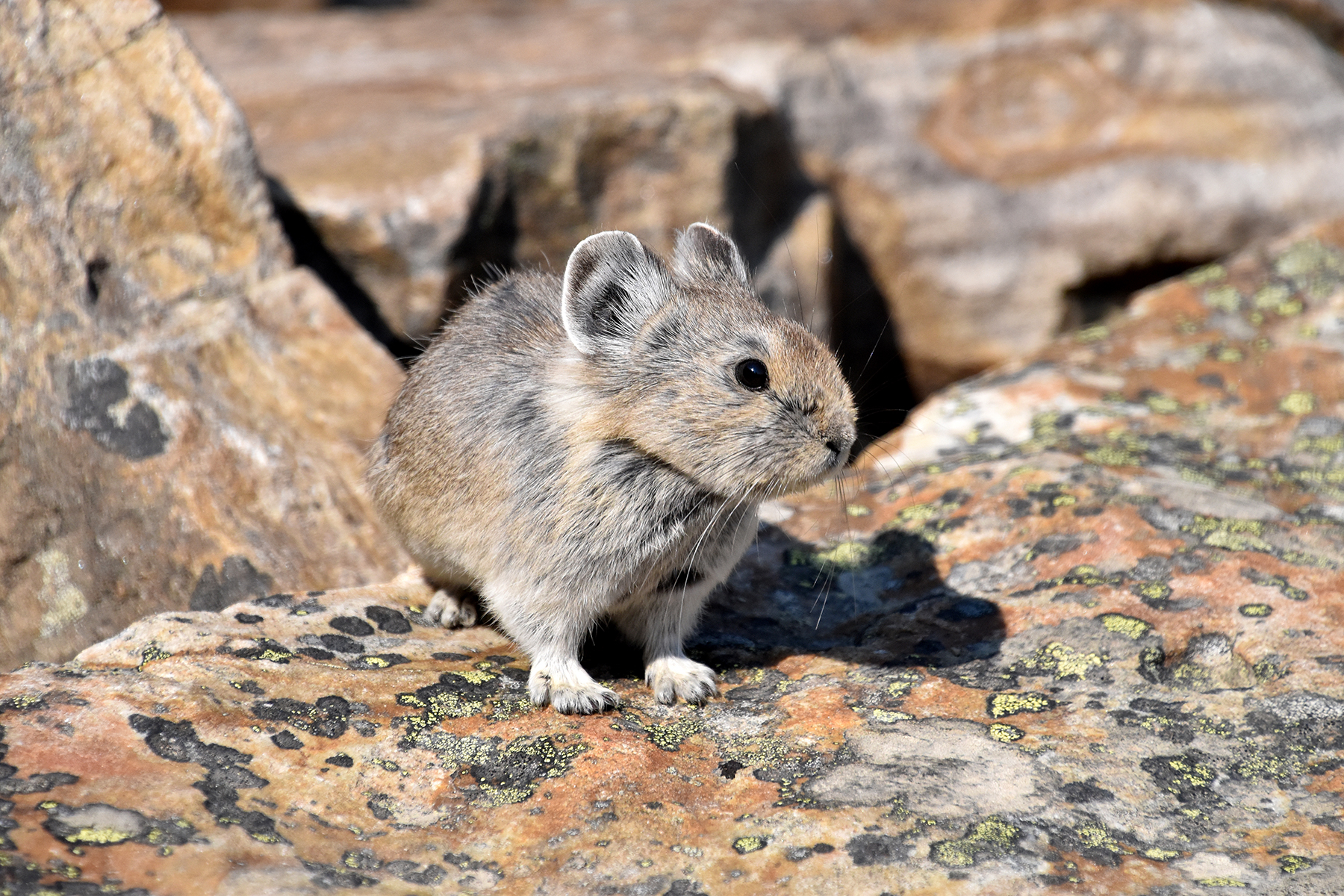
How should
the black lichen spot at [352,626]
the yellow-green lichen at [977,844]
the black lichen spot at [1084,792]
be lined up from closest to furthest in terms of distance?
the yellow-green lichen at [977,844] < the black lichen spot at [1084,792] < the black lichen spot at [352,626]

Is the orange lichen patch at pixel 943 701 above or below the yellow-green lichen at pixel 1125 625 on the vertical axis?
above

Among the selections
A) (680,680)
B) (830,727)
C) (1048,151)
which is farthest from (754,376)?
(1048,151)

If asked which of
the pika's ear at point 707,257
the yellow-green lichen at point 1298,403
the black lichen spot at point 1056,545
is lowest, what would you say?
the yellow-green lichen at point 1298,403

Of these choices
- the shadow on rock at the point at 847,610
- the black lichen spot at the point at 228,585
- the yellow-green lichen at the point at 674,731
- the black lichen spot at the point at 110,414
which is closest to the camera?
the yellow-green lichen at the point at 674,731

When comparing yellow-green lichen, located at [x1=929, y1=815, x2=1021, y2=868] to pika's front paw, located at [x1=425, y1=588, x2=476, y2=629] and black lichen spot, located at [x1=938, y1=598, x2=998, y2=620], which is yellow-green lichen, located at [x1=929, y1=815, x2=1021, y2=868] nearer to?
black lichen spot, located at [x1=938, y1=598, x2=998, y2=620]

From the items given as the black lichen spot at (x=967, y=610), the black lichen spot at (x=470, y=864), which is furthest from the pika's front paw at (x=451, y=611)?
the black lichen spot at (x=967, y=610)

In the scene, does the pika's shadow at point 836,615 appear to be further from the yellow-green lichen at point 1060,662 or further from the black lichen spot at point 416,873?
the black lichen spot at point 416,873

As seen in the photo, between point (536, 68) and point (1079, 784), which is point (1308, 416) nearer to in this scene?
point (1079, 784)

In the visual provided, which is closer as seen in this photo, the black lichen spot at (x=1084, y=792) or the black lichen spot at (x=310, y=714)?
the black lichen spot at (x=1084, y=792)
